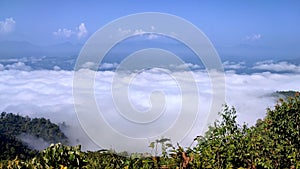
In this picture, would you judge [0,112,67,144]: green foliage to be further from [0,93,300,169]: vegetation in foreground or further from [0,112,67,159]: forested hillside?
[0,93,300,169]: vegetation in foreground

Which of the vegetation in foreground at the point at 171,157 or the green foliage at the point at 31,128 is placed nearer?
the vegetation in foreground at the point at 171,157

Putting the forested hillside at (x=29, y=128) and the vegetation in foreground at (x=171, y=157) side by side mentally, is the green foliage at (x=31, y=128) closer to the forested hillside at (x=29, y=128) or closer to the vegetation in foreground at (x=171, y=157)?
the forested hillside at (x=29, y=128)

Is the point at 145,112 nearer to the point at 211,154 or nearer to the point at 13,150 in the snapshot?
the point at 211,154

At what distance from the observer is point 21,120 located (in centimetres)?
14075

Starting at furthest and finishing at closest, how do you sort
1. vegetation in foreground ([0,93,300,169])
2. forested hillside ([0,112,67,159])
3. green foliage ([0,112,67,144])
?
green foliage ([0,112,67,144]) → forested hillside ([0,112,67,159]) → vegetation in foreground ([0,93,300,169])

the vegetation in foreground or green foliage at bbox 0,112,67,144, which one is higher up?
green foliage at bbox 0,112,67,144

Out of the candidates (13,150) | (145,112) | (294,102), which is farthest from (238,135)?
(13,150)

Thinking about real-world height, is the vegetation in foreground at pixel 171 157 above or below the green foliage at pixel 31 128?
below

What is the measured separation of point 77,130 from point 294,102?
134m

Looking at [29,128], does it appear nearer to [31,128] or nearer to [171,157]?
[31,128]

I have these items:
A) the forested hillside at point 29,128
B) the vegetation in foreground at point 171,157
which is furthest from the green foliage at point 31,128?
the vegetation in foreground at point 171,157

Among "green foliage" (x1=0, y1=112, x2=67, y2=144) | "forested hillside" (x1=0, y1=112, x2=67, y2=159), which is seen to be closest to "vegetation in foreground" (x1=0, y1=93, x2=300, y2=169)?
"forested hillside" (x1=0, y1=112, x2=67, y2=159)

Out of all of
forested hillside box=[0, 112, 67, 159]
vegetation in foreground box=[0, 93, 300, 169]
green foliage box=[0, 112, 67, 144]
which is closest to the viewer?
vegetation in foreground box=[0, 93, 300, 169]

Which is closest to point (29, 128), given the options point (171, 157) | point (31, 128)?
point (31, 128)
